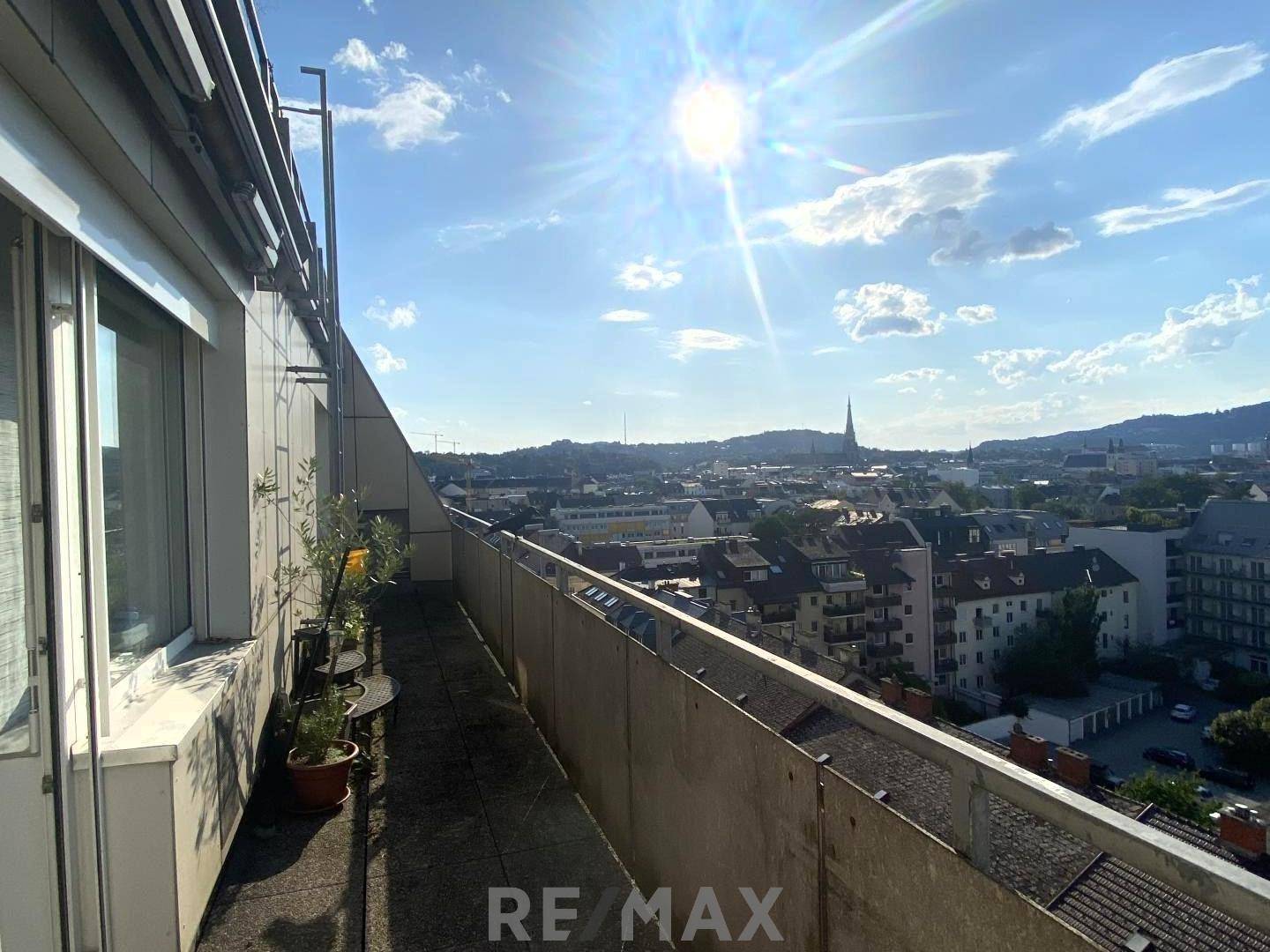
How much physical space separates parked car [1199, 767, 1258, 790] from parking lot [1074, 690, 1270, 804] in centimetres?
25

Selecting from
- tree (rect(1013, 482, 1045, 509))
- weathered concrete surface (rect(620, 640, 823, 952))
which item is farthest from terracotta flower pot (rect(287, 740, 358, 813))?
tree (rect(1013, 482, 1045, 509))

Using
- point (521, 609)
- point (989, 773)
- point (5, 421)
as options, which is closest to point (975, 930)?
point (989, 773)

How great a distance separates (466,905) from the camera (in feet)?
9.00

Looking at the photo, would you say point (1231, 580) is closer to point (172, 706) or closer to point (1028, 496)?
point (1028, 496)

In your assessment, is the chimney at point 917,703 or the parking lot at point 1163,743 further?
the parking lot at point 1163,743

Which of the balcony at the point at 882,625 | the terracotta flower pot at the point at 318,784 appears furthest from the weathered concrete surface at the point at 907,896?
the balcony at the point at 882,625

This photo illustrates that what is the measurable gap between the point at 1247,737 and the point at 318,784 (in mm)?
32099

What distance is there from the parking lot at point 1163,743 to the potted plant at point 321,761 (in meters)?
27.5

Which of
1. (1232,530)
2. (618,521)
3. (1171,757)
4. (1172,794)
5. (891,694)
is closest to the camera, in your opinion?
(891,694)

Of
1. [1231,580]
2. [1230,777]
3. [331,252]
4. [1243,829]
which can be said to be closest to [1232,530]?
[1231,580]

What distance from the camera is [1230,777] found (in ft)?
82.2

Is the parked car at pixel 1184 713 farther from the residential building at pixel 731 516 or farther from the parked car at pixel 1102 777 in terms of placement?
the residential building at pixel 731 516

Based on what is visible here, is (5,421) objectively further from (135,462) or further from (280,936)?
(280,936)

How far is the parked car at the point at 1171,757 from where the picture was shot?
1023 inches
